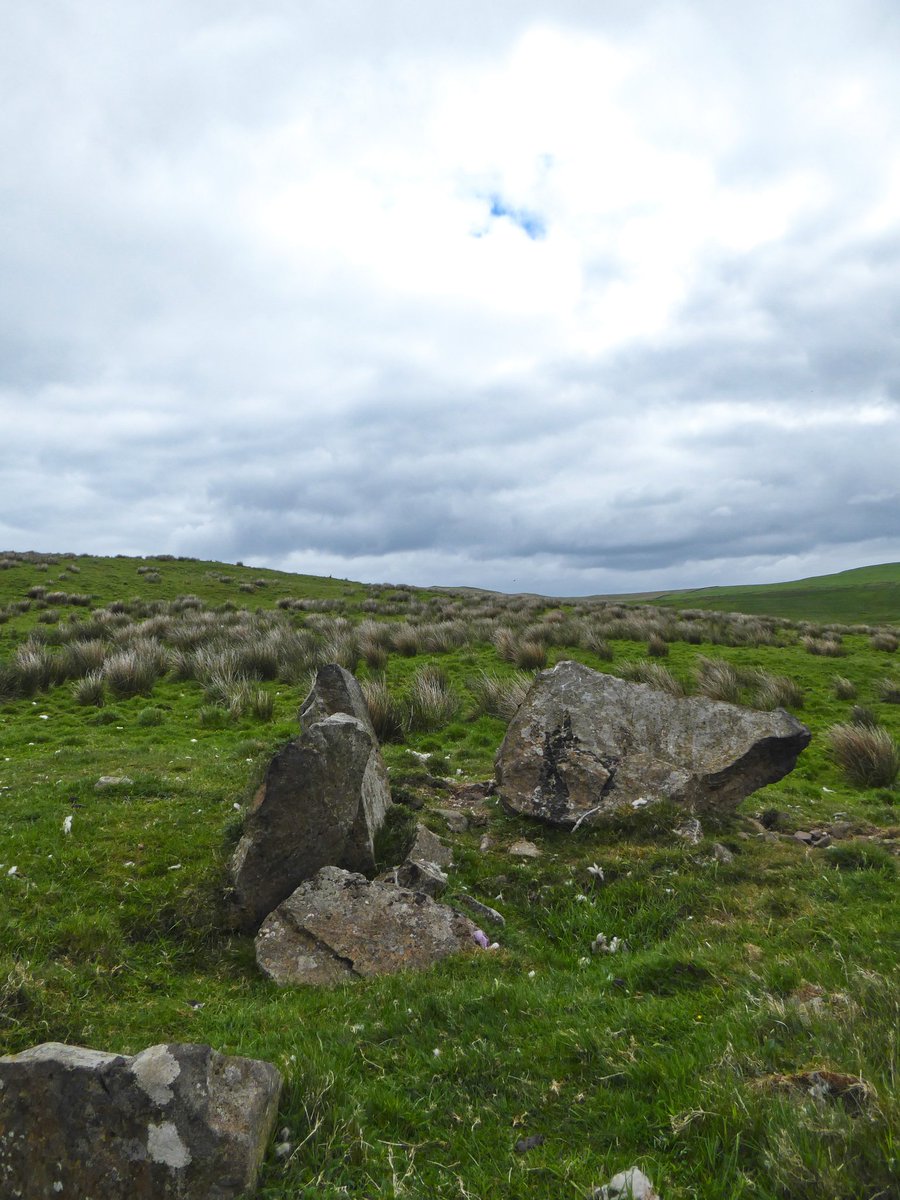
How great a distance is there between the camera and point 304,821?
7895mm

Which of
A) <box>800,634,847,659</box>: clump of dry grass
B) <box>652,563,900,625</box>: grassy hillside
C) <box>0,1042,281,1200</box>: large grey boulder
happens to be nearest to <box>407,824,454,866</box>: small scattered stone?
<box>0,1042,281,1200</box>: large grey boulder

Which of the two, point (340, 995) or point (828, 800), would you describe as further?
point (828, 800)

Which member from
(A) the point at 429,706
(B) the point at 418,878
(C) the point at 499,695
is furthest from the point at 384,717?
(B) the point at 418,878

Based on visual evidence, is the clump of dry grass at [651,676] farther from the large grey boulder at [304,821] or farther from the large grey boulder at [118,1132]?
the large grey boulder at [118,1132]

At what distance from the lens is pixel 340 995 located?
242 inches

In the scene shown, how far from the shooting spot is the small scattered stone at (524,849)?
9.21 metres

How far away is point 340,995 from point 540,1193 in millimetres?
2870

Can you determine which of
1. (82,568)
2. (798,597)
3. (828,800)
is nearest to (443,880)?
(828,800)

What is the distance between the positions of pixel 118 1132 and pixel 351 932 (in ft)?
11.5

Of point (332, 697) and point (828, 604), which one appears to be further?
point (828, 604)

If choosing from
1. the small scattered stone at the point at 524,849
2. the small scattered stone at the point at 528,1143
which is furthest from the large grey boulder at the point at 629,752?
the small scattered stone at the point at 528,1143

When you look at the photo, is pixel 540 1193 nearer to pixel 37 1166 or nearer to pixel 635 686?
pixel 37 1166

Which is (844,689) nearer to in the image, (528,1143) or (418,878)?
(418,878)

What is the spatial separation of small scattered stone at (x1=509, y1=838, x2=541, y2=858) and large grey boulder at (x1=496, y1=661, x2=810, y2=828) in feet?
1.85
